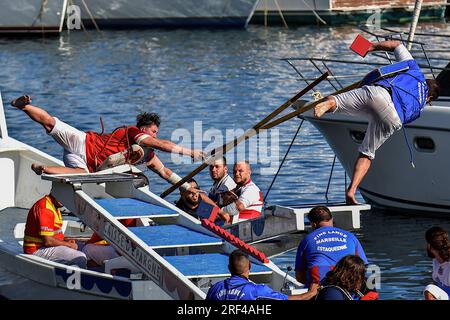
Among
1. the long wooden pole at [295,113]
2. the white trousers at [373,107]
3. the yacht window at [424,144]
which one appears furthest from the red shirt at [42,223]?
the yacht window at [424,144]

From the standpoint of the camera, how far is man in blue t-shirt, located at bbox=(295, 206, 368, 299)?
492 inches

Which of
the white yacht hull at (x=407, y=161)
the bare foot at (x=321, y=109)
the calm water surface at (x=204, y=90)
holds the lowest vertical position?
the calm water surface at (x=204, y=90)

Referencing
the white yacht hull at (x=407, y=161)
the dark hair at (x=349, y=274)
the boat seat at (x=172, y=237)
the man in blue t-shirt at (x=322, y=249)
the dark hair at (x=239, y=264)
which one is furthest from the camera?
the white yacht hull at (x=407, y=161)

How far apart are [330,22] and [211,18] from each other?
5.40 m

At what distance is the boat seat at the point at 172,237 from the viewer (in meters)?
13.8

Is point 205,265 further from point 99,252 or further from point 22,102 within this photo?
point 22,102

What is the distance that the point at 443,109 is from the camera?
18.7 meters

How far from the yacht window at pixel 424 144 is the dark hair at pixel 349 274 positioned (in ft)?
27.0

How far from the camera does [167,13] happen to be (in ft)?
180

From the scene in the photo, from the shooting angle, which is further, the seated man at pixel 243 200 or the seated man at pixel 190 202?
the seated man at pixel 190 202

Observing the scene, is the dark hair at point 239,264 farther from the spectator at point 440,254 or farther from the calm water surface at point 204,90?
the calm water surface at point 204,90

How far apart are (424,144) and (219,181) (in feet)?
12.9

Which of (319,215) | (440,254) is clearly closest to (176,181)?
(319,215)
